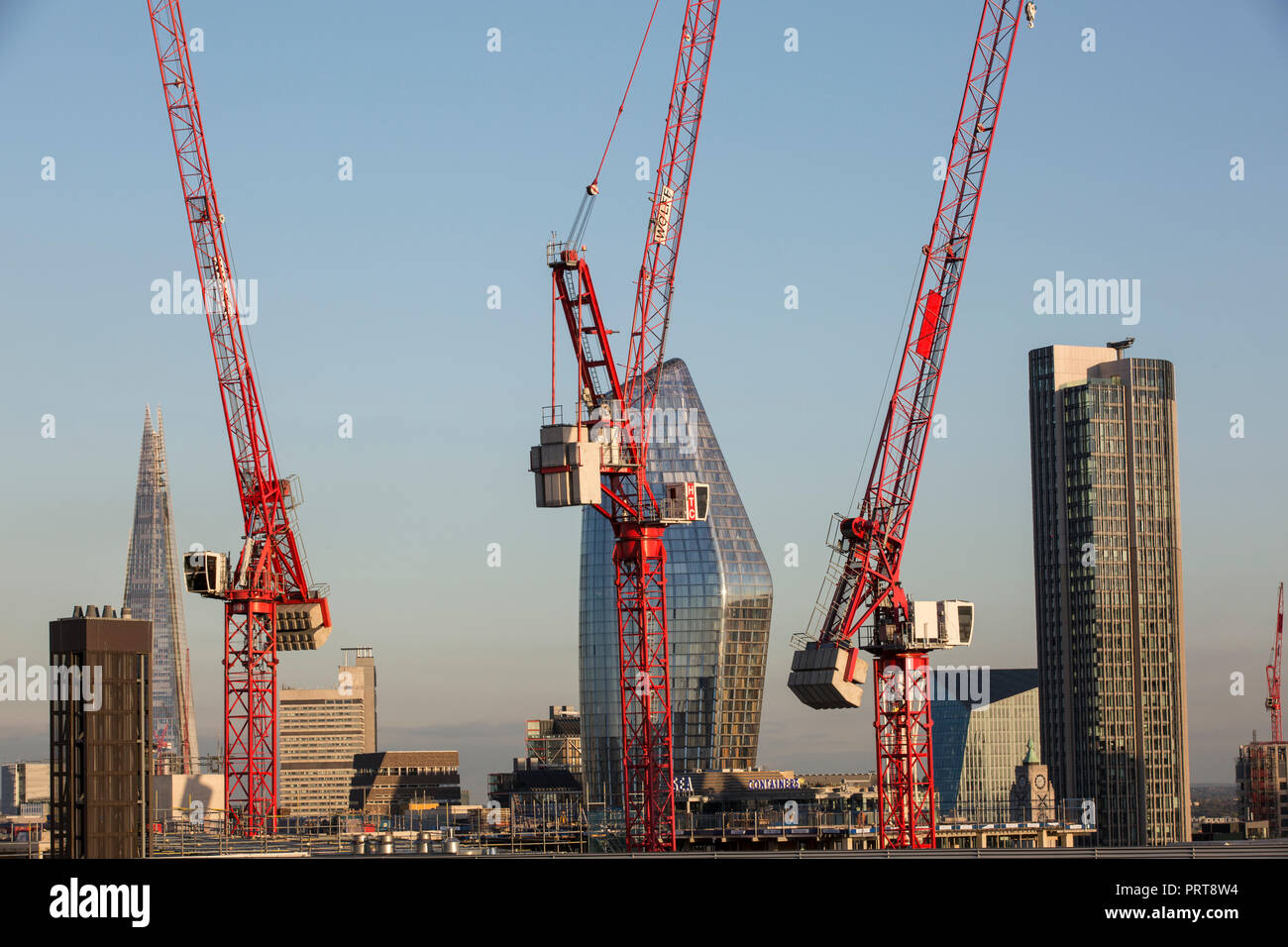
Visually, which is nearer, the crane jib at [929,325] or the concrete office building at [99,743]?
the concrete office building at [99,743]

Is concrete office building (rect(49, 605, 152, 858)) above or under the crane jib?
under

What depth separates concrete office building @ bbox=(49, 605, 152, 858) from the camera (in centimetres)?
9256

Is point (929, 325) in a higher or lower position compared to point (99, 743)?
higher

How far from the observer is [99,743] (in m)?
93.1

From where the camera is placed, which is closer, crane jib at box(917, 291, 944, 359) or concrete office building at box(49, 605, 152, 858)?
concrete office building at box(49, 605, 152, 858)

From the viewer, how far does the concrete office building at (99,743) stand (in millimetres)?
92562

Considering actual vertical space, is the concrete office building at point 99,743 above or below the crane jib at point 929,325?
below

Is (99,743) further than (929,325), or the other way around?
(929,325)
